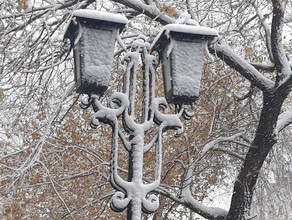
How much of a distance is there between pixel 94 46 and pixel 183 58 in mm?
756

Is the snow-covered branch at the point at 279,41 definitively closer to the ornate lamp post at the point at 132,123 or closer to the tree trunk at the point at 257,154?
the tree trunk at the point at 257,154

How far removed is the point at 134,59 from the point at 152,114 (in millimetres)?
509

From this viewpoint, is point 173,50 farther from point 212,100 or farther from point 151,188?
point 212,100

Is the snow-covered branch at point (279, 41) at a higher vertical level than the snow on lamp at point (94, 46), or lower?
lower

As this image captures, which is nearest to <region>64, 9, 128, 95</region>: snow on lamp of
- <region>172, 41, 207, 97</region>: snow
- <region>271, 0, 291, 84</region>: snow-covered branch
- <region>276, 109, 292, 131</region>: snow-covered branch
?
<region>172, 41, 207, 97</region>: snow

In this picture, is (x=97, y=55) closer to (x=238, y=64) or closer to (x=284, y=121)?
(x=238, y=64)

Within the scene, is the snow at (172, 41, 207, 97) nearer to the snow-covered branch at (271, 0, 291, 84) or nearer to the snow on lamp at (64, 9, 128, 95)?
the snow on lamp at (64, 9, 128, 95)

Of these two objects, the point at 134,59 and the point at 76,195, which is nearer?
the point at 134,59

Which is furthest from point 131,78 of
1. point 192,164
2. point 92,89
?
point 192,164

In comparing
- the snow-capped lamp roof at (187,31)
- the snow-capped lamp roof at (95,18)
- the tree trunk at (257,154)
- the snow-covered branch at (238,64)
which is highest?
the snow-capped lamp roof at (95,18)

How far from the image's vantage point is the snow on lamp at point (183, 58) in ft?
13.2

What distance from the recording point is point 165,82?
4266 mm

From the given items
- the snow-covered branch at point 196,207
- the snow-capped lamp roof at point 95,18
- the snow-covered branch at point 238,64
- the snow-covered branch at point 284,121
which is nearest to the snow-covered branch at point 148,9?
the snow-covered branch at point 238,64

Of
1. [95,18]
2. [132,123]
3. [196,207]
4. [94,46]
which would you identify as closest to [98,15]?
[95,18]
